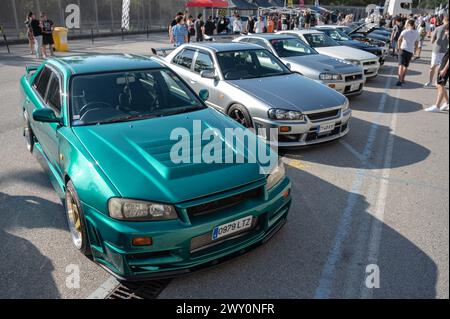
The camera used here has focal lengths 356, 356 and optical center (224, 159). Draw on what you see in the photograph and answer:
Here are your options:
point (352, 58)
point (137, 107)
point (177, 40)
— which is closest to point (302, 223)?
point (137, 107)

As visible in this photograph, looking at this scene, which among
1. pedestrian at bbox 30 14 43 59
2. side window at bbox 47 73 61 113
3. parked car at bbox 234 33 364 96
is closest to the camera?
side window at bbox 47 73 61 113

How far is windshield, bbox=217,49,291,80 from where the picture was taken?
6164mm

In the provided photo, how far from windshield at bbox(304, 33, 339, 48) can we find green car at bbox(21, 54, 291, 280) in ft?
25.6

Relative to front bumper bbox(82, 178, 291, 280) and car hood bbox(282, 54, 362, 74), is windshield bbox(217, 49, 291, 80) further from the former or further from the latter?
front bumper bbox(82, 178, 291, 280)

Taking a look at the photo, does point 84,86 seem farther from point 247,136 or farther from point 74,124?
point 247,136

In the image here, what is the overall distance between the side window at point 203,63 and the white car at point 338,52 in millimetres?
5021

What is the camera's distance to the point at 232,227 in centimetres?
271

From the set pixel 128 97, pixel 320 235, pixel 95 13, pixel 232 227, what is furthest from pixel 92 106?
pixel 95 13

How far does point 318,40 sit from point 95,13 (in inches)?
803

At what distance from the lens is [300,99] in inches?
217

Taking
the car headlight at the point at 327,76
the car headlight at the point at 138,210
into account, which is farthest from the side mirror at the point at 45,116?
the car headlight at the point at 327,76

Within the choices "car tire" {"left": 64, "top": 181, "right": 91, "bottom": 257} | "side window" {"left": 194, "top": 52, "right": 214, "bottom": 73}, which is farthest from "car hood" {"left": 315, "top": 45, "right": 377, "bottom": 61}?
"car tire" {"left": 64, "top": 181, "right": 91, "bottom": 257}

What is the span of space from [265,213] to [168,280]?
3.07 feet

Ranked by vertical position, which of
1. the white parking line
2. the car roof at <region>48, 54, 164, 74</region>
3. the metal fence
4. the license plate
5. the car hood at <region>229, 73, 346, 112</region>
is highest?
the metal fence
